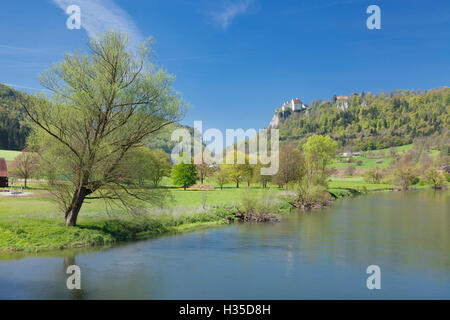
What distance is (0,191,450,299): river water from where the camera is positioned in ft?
44.0

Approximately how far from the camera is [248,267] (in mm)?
16781

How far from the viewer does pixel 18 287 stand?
13344mm

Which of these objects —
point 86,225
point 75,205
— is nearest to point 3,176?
point 86,225

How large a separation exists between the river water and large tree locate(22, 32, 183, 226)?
176 inches

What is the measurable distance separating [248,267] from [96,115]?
1199cm

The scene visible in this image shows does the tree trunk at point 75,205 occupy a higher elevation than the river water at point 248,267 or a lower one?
higher

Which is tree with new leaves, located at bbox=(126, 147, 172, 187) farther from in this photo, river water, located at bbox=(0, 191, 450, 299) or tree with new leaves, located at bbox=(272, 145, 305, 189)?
tree with new leaves, located at bbox=(272, 145, 305, 189)

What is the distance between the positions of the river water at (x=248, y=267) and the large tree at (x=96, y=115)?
4471 millimetres

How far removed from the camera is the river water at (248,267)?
1341 cm

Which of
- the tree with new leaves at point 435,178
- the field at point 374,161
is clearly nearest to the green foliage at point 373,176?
the tree with new leaves at point 435,178

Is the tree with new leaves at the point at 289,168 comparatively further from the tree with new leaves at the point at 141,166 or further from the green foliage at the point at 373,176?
the green foliage at the point at 373,176

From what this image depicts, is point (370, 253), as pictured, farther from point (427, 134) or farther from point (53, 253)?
point (427, 134)

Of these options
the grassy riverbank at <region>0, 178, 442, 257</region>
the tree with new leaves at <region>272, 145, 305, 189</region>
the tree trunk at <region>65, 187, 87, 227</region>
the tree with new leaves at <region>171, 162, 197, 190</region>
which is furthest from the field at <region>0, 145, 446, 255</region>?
the tree with new leaves at <region>171, 162, 197, 190</region>
